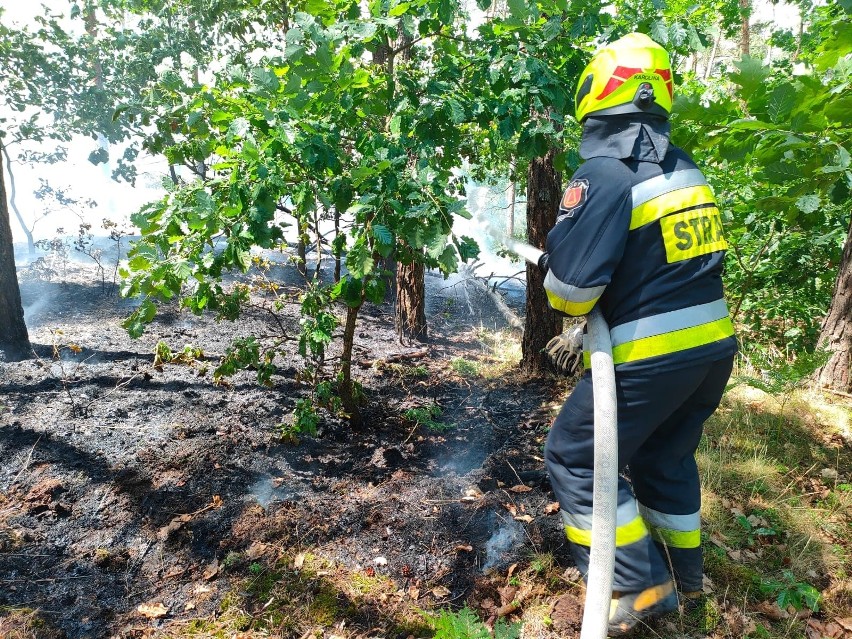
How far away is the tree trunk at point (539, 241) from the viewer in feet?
15.9

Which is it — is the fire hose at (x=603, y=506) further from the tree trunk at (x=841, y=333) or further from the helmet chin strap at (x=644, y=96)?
the tree trunk at (x=841, y=333)

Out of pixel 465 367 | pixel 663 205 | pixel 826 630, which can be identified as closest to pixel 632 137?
pixel 663 205

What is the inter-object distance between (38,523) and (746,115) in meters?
4.04

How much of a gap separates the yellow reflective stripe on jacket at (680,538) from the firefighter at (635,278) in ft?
0.70

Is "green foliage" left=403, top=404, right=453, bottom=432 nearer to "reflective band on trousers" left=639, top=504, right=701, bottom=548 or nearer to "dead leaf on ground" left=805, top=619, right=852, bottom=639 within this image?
"reflective band on trousers" left=639, top=504, right=701, bottom=548

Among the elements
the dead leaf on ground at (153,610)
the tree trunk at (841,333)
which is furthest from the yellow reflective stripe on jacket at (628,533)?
the tree trunk at (841,333)

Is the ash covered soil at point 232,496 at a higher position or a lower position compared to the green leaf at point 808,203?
lower

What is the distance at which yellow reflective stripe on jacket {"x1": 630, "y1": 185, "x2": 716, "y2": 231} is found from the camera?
1.88 meters

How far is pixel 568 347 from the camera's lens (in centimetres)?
242

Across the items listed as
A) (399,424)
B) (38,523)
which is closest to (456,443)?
(399,424)

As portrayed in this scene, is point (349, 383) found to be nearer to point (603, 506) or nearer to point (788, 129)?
point (603, 506)

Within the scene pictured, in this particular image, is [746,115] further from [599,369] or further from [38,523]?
[38,523]

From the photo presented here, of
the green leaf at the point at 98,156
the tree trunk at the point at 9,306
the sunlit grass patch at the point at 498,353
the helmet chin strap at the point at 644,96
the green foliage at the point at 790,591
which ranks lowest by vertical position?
the sunlit grass patch at the point at 498,353

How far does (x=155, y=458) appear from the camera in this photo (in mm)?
3199
